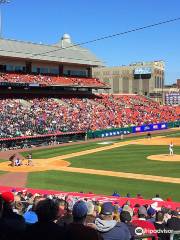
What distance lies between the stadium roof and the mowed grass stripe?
19299 millimetres

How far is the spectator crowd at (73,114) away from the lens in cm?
4941

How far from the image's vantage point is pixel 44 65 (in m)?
65.6

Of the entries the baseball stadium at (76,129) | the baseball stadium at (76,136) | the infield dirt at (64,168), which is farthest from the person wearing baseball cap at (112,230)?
the infield dirt at (64,168)

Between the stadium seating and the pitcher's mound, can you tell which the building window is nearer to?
the stadium seating

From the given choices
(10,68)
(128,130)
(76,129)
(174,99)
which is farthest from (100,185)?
(174,99)

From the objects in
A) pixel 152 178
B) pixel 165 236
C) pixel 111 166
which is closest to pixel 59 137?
pixel 111 166

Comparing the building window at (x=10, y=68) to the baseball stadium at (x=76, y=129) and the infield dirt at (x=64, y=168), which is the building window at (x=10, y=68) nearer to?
the baseball stadium at (x=76, y=129)

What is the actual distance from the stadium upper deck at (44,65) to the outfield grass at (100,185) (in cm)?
2840

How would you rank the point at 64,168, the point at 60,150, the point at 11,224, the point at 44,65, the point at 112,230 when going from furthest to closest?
the point at 44,65, the point at 60,150, the point at 64,168, the point at 112,230, the point at 11,224

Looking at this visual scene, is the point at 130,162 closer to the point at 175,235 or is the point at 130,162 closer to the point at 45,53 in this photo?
the point at 175,235

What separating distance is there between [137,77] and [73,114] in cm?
6168

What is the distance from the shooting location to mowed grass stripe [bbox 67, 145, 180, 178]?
30619 millimetres

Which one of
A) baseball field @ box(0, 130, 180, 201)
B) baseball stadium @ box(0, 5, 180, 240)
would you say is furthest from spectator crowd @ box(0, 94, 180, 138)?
baseball field @ box(0, 130, 180, 201)

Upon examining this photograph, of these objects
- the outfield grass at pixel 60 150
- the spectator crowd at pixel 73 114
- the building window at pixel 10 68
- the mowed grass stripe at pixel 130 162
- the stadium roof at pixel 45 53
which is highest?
the stadium roof at pixel 45 53
